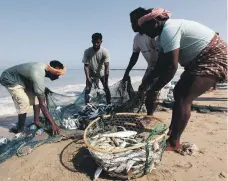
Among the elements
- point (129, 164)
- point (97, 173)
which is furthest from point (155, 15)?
point (97, 173)

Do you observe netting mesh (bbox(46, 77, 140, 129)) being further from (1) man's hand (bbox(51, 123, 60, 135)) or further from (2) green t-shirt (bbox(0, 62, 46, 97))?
(2) green t-shirt (bbox(0, 62, 46, 97))

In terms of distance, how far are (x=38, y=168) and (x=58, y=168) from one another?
315 millimetres

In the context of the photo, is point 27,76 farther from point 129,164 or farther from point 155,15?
point 129,164

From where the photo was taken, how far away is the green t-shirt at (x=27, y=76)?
4845 millimetres

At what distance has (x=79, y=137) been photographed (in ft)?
14.8

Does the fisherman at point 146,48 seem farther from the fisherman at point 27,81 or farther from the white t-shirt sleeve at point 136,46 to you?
the fisherman at point 27,81

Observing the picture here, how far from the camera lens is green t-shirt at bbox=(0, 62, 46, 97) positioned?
4845 mm

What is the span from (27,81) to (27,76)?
30 cm

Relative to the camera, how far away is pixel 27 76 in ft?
16.9

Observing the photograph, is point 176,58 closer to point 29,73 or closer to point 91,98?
point 29,73

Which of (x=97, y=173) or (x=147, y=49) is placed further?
(x=147, y=49)

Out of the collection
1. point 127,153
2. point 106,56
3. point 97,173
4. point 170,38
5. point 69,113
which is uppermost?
point 170,38

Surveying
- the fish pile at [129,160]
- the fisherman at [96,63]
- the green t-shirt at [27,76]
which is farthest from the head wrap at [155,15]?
the fisherman at [96,63]

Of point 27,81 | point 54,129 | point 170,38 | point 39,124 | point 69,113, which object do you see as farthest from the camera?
point 69,113
